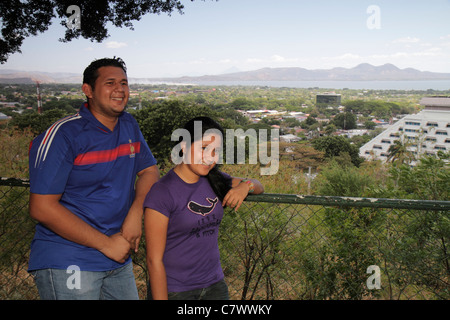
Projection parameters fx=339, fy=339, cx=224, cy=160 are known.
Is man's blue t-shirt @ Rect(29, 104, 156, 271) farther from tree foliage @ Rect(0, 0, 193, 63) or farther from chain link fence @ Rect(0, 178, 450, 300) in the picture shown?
tree foliage @ Rect(0, 0, 193, 63)

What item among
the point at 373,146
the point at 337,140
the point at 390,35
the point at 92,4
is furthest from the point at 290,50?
the point at 92,4

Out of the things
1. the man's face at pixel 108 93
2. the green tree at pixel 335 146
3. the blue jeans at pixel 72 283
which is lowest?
the green tree at pixel 335 146

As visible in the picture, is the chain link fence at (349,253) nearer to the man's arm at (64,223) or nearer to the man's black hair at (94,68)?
the man's arm at (64,223)

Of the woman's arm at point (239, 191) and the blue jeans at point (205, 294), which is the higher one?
the woman's arm at point (239, 191)

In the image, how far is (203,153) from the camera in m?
1.20

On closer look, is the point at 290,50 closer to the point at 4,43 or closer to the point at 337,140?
the point at 337,140

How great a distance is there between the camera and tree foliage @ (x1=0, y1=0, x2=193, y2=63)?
14.8 feet

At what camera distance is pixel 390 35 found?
77375mm

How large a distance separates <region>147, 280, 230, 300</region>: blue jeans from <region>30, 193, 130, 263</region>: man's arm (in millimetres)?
248

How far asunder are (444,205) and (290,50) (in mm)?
87589

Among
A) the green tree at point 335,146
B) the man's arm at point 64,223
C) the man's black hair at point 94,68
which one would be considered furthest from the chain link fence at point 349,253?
the green tree at point 335,146

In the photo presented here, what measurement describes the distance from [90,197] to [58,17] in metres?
4.35

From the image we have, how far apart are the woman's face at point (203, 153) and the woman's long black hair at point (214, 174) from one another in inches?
1.0

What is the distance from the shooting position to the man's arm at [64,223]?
101 centimetres
